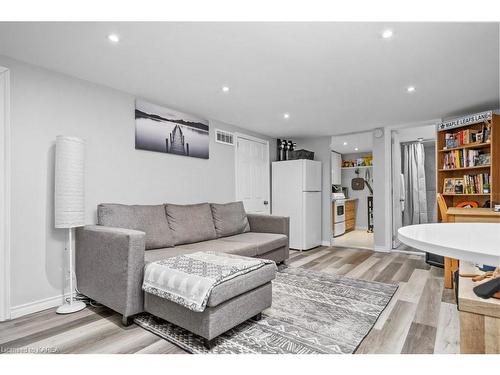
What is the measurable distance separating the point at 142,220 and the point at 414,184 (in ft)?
16.9

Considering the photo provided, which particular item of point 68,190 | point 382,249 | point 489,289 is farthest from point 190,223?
point 382,249

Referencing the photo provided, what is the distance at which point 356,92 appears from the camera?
9.97ft

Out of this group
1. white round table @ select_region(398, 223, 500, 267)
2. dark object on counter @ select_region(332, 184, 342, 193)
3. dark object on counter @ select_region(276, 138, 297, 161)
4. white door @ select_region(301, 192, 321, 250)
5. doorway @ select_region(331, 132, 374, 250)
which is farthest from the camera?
dark object on counter @ select_region(332, 184, 342, 193)

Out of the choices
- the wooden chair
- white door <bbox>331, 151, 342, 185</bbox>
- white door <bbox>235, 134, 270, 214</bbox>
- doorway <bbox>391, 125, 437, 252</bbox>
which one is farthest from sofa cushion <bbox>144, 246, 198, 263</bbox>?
white door <bbox>331, 151, 342, 185</bbox>

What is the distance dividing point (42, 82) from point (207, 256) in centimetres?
212

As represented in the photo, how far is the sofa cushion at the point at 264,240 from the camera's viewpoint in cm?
321

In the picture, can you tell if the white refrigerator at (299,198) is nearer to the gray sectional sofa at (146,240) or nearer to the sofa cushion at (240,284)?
the gray sectional sofa at (146,240)

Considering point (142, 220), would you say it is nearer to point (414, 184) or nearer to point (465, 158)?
point (465, 158)

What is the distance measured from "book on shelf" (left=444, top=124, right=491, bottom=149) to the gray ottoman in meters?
3.29

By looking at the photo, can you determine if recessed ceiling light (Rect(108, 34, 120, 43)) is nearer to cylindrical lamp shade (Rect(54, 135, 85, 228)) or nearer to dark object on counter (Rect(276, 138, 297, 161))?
cylindrical lamp shade (Rect(54, 135, 85, 228))

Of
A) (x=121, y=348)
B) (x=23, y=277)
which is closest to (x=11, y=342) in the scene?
(x=23, y=277)

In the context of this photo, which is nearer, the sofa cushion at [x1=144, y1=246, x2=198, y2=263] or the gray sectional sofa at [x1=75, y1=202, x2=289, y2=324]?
the gray sectional sofa at [x1=75, y1=202, x2=289, y2=324]

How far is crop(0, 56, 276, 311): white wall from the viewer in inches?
89.0

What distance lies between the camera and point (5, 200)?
2182 mm
